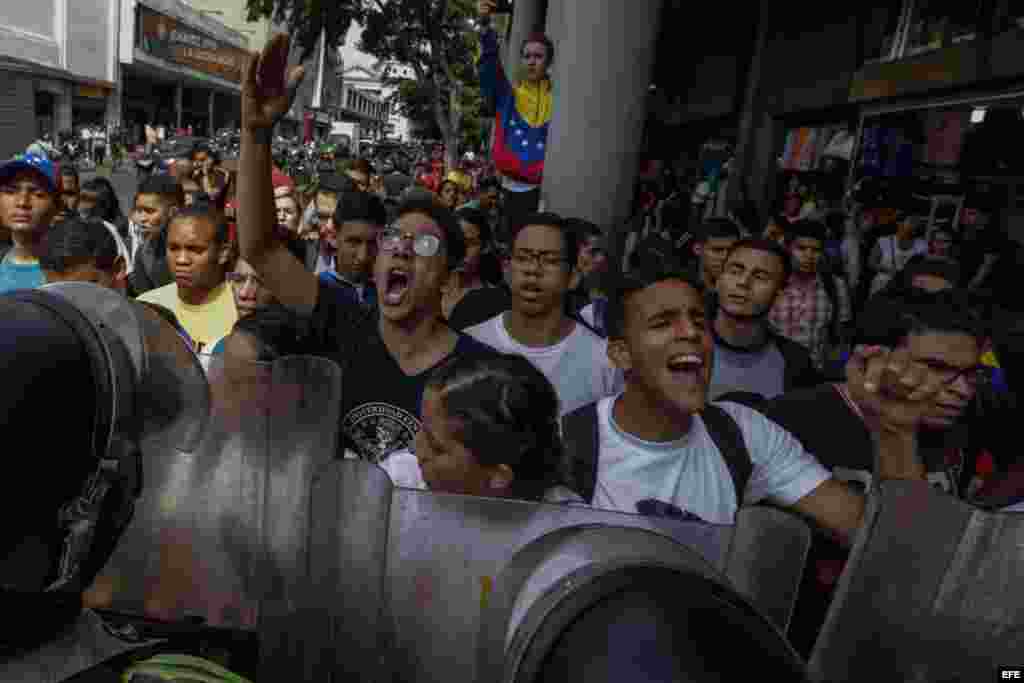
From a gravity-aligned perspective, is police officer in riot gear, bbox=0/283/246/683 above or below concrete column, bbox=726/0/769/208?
below

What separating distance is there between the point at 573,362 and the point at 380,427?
0.92 m

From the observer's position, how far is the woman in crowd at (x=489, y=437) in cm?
161

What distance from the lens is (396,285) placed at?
2674mm

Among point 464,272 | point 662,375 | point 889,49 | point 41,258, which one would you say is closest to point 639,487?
point 662,375

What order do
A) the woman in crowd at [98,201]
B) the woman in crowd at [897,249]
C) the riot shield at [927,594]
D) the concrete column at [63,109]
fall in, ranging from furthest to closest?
the concrete column at [63,109]
the woman in crowd at [897,249]
the woman in crowd at [98,201]
the riot shield at [927,594]

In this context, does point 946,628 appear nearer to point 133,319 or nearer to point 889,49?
point 133,319

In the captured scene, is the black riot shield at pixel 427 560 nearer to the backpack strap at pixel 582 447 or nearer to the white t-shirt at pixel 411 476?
the white t-shirt at pixel 411 476

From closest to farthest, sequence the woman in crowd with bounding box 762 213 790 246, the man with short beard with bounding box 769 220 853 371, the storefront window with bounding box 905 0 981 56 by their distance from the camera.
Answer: the man with short beard with bounding box 769 220 853 371 → the woman in crowd with bounding box 762 213 790 246 → the storefront window with bounding box 905 0 981 56

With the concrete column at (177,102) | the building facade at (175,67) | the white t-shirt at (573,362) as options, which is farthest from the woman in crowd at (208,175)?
the concrete column at (177,102)

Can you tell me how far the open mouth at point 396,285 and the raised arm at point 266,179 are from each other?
258 mm

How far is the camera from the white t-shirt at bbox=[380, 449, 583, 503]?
1.65 meters

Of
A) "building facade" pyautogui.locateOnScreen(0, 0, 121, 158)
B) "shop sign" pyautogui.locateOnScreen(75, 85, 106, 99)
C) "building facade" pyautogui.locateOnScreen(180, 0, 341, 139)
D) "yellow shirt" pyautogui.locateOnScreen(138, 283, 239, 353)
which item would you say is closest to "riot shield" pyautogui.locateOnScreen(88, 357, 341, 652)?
"yellow shirt" pyautogui.locateOnScreen(138, 283, 239, 353)

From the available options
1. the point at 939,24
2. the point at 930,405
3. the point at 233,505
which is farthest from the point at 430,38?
the point at 233,505

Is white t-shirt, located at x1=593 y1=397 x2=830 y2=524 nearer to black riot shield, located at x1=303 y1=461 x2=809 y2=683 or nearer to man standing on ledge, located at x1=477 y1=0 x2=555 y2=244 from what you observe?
black riot shield, located at x1=303 y1=461 x2=809 y2=683
